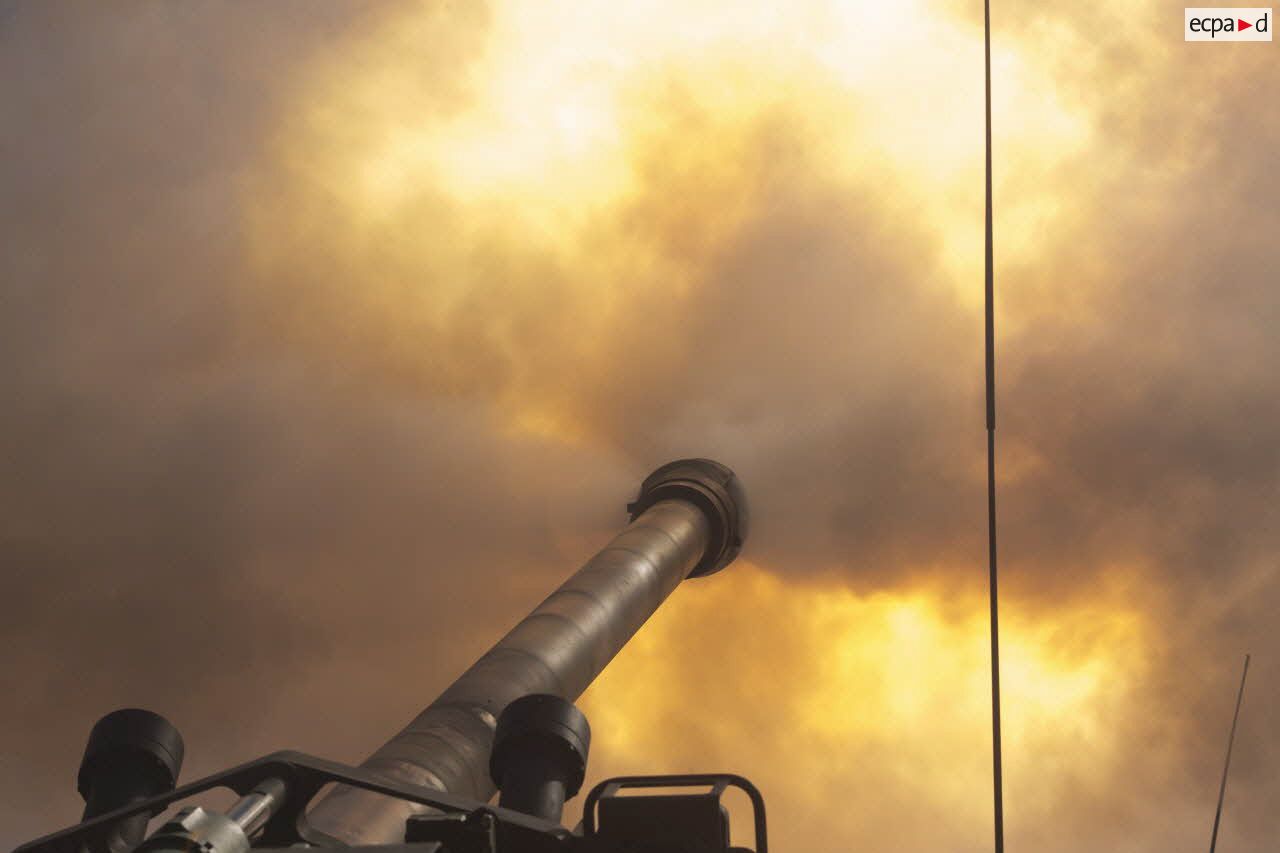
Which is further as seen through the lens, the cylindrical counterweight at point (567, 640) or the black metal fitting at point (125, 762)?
the cylindrical counterweight at point (567, 640)

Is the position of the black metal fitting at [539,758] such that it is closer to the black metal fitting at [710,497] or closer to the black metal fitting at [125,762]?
the black metal fitting at [125,762]

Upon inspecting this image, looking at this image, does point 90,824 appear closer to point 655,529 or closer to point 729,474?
point 655,529

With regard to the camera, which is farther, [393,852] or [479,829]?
[479,829]

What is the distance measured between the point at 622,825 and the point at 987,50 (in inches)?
230

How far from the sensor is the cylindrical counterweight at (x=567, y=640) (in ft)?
39.2

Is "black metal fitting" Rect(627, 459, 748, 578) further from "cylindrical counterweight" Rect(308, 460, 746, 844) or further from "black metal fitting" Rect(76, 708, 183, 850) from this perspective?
"black metal fitting" Rect(76, 708, 183, 850)

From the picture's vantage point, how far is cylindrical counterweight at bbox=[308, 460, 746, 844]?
11945 mm

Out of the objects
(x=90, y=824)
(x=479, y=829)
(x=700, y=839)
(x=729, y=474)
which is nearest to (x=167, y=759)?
(x=90, y=824)

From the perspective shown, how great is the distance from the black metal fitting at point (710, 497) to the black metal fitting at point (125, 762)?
13924 mm

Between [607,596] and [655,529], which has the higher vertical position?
[655,529]

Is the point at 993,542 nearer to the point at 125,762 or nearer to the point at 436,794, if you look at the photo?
the point at 436,794

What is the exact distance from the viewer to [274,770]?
21.4 ft

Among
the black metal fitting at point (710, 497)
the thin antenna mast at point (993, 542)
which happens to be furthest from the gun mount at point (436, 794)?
the black metal fitting at point (710, 497)

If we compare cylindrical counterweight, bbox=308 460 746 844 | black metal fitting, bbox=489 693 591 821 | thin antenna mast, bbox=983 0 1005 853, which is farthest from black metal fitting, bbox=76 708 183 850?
thin antenna mast, bbox=983 0 1005 853
